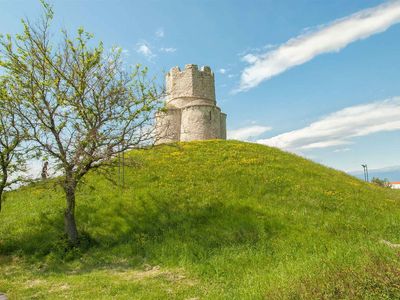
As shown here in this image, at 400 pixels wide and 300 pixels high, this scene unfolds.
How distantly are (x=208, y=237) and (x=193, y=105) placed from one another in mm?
37607

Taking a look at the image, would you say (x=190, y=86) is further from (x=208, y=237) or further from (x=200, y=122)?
(x=208, y=237)

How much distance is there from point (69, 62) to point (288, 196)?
16.6m

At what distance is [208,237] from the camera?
17.4m

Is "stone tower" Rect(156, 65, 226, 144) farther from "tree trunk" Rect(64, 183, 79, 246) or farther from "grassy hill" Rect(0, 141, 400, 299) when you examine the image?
"tree trunk" Rect(64, 183, 79, 246)

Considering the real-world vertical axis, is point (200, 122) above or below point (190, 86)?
below

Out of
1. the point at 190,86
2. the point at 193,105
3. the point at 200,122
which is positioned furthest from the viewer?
the point at 190,86

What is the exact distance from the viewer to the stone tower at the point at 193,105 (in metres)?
52.8

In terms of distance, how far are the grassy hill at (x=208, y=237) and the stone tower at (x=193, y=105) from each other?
22.3 m

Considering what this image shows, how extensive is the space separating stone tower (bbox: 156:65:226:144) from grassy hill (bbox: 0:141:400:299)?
22.3 meters

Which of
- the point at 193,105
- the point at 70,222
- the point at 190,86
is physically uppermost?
the point at 190,86

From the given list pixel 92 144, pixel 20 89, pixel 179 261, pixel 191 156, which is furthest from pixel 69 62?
pixel 191 156

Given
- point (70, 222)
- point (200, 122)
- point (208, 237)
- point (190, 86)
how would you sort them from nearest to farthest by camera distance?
point (208, 237)
point (70, 222)
point (200, 122)
point (190, 86)

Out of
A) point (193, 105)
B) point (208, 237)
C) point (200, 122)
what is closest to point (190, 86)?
point (193, 105)

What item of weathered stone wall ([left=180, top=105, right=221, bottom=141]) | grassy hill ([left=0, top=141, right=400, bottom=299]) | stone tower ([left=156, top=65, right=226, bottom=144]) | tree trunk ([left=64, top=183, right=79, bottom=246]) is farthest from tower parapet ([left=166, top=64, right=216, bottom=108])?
tree trunk ([left=64, top=183, right=79, bottom=246])
